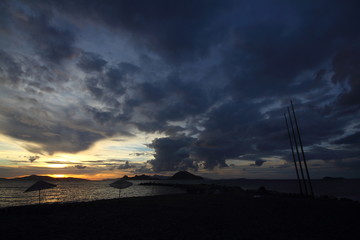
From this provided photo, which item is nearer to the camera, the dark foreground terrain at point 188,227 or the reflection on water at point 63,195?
the dark foreground terrain at point 188,227

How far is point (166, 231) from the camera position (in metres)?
12.2

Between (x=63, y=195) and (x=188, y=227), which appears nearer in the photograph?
(x=188, y=227)

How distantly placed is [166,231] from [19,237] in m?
8.12

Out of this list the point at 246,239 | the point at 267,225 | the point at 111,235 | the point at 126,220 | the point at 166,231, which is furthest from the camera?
the point at 126,220

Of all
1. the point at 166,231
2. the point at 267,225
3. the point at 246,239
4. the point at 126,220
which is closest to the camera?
the point at 246,239

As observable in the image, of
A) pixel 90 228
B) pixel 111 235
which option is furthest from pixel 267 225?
pixel 90 228

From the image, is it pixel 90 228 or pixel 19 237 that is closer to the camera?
pixel 19 237

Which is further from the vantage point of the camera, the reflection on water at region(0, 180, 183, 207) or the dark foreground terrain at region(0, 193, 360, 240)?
the reflection on water at region(0, 180, 183, 207)

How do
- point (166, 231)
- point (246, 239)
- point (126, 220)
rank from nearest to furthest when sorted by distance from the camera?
point (246, 239)
point (166, 231)
point (126, 220)

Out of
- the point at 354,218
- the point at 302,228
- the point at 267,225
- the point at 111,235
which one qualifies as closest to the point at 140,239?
the point at 111,235

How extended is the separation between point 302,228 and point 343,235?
2056 millimetres

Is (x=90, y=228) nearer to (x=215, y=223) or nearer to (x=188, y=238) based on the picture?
(x=188, y=238)

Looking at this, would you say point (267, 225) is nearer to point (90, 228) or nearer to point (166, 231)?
point (166, 231)

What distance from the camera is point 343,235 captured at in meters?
11.4
